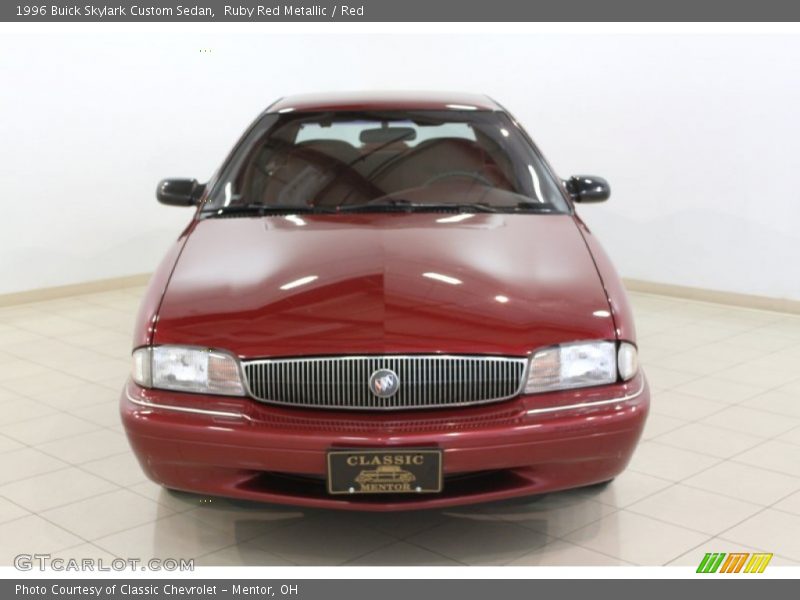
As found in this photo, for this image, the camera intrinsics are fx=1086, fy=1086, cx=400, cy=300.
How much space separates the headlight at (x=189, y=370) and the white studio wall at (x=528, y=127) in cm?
448

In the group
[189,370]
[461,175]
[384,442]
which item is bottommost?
[384,442]

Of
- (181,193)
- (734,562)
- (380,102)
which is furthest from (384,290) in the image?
(181,193)

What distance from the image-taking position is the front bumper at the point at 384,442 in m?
2.88

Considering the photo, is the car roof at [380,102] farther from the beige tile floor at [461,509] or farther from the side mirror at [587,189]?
the beige tile floor at [461,509]

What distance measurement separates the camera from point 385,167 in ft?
13.4

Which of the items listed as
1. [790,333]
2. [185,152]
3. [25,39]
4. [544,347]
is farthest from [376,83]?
[544,347]

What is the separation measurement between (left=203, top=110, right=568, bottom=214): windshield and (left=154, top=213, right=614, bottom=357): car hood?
27 centimetres

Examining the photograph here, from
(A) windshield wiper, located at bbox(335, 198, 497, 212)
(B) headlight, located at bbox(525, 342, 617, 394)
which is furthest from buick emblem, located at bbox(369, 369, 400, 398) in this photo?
(A) windshield wiper, located at bbox(335, 198, 497, 212)

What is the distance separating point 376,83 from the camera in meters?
8.91

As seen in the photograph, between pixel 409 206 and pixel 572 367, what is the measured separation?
103 centimetres

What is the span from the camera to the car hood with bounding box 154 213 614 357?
2.98 m

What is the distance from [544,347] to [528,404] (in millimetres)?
163

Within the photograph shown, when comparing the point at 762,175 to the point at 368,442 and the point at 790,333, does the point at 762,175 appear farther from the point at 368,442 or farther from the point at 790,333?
the point at 368,442

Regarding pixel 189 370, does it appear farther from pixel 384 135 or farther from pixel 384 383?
pixel 384 135
